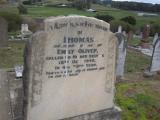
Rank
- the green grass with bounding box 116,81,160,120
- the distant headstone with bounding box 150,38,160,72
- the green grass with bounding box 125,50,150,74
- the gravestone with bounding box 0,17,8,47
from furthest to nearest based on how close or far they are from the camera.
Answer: the gravestone with bounding box 0,17,8,47, the green grass with bounding box 125,50,150,74, the distant headstone with bounding box 150,38,160,72, the green grass with bounding box 116,81,160,120

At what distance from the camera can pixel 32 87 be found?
488 cm

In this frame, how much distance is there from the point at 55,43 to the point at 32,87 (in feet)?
2.30

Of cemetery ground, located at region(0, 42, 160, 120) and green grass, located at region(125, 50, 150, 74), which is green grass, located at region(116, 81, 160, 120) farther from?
green grass, located at region(125, 50, 150, 74)

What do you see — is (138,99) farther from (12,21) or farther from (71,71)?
(12,21)

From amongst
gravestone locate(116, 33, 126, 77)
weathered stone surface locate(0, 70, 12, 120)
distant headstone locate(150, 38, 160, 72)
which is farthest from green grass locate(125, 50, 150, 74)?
weathered stone surface locate(0, 70, 12, 120)

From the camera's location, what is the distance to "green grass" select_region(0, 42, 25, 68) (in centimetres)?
1284

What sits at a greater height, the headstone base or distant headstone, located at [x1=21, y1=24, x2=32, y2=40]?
the headstone base

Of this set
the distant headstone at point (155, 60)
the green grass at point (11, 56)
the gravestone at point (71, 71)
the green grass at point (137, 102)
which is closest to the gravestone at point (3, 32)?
the green grass at point (11, 56)

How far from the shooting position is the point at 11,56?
14133 mm

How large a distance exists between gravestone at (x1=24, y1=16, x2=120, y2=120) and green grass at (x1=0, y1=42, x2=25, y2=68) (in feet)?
23.5

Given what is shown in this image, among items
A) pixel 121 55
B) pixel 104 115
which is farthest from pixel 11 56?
pixel 104 115

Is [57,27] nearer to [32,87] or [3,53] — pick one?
[32,87]

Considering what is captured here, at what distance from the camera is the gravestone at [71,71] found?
191 inches

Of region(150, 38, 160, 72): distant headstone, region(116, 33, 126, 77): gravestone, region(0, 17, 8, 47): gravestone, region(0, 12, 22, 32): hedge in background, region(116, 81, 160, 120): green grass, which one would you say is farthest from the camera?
region(0, 12, 22, 32): hedge in background
